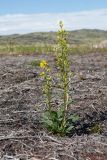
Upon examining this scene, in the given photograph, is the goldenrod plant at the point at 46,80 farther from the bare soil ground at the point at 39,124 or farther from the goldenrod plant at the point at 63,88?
the bare soil ground at the point at 39,124

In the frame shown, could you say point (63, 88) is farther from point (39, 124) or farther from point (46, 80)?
point (39, 124)

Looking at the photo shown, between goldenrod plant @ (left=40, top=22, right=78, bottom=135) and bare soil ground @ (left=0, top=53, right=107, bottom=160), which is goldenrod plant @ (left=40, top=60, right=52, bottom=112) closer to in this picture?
goldenrod plant @ (left=40, top=22, right=78, bottom=135)

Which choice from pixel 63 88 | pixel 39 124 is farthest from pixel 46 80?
pixel 39 124

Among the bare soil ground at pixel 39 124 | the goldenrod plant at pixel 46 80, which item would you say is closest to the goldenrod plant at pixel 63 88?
the goldenrod plant at pixel 46 80

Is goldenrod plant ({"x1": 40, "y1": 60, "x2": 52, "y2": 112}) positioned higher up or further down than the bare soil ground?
higher up

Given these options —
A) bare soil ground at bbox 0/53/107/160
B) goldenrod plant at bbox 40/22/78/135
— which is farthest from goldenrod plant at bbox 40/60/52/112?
bare soil ground at bbox 0/53/107/160

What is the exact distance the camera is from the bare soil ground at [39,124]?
655cm

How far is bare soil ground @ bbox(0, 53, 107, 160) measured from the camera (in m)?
6.55

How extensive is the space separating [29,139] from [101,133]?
1211 mm

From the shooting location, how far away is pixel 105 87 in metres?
11.3

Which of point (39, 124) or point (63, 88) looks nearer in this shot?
point (63, 88)

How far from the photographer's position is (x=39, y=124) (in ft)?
26.0

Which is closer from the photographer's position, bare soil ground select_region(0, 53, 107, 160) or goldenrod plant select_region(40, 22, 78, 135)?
bare soil ground select_region(0, 53, 107, 160)

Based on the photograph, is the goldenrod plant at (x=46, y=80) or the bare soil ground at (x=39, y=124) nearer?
the bare soil ground at (x=39, y=124)
